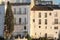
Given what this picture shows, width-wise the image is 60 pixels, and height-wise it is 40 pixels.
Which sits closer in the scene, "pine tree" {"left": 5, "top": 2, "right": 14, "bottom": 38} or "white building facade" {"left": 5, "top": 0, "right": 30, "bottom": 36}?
"pine tree" {"left": 5, "top": 2, "right": 14, "bottom": 38}

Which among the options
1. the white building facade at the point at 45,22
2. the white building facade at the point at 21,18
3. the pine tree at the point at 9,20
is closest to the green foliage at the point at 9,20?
the pine tree at the point at 9,20

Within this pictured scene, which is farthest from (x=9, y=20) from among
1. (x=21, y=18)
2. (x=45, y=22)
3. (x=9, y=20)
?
(x=45, y=22)

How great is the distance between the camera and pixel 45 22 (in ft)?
164

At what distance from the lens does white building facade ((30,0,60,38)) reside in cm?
4950

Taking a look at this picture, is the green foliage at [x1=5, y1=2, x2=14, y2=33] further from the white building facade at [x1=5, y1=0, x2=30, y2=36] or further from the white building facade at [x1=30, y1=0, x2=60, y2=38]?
the white building facade at [x1=30, y1=0, x2=60, y2=38]

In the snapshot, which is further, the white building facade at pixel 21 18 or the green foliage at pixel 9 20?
the white building facade at pixel 21 18

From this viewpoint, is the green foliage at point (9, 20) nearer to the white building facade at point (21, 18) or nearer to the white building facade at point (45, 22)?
the white building facade at point (21, 18)

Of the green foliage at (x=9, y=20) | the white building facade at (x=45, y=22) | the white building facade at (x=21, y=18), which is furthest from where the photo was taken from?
the white building facade at (x=45, y=22)

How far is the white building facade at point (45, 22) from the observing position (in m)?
49.5

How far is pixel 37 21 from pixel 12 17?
208 inches

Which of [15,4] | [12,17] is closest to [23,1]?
[15,4]

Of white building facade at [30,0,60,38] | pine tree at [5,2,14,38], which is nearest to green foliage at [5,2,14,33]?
pine tree at [5,2,14,38]

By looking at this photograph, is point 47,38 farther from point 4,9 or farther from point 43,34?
point 4,9

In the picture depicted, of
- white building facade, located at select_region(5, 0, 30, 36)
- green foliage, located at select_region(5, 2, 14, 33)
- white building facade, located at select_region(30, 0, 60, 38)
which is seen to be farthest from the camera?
white building facade, located at select_region(30, 0, 60, 38)
